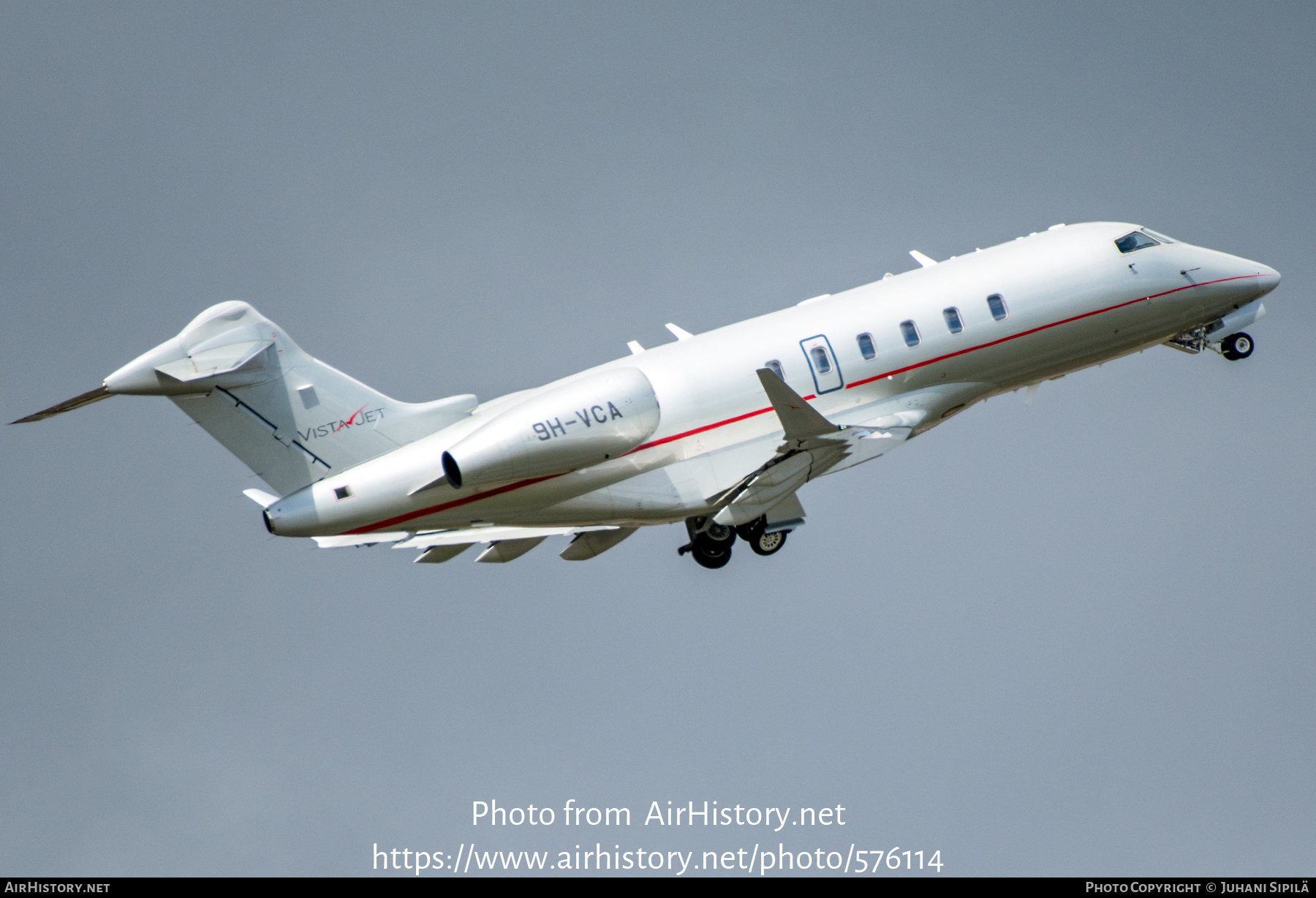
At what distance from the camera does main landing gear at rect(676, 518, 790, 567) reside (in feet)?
99.1

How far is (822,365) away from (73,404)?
12.1m

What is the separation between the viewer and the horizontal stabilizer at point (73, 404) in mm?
24000

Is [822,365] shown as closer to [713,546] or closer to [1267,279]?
[713,546]

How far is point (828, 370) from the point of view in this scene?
28.7m

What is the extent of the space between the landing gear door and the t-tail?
6.21 m

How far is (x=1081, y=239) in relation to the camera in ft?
101

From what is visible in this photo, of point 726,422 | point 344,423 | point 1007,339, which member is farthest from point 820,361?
point 344,423

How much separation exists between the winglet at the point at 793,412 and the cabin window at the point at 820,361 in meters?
1.13

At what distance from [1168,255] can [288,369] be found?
639 inches

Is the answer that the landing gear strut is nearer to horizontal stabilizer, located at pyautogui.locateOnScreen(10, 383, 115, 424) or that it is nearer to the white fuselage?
the white fuselage

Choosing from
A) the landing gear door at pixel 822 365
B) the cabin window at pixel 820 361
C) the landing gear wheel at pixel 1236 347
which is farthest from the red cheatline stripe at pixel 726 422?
the landing gear wheel at pixel 1236 347

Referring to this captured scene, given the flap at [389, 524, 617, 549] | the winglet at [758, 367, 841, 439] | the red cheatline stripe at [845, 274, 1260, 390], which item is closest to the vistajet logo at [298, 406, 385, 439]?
the flap at [389, 524, 617, 549]

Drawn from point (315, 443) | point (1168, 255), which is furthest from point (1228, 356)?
point (315, 443)

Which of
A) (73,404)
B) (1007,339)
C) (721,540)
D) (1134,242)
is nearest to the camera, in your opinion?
(73,404)
